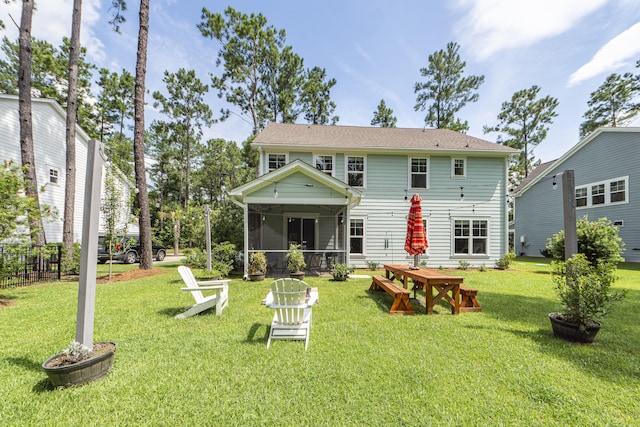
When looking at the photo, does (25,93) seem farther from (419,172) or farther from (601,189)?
(601,189)

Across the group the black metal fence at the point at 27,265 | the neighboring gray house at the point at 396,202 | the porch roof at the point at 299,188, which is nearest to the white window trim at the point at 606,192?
the neighboring gray house at the point at 396,202

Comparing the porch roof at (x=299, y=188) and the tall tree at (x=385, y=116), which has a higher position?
the tall tree at (x=385, y=116)

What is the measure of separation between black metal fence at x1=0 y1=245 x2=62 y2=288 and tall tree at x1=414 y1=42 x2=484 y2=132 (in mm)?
27035

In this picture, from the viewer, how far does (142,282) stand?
8422mm

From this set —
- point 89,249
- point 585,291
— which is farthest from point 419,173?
point 89,249

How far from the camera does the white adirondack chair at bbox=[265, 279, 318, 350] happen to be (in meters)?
3.94

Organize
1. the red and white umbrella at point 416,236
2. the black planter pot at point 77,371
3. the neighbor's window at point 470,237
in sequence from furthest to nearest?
the neighbor's window at point 470,237 → the red and white umbrella at point 416,236 → the black planter pot at point 77,371

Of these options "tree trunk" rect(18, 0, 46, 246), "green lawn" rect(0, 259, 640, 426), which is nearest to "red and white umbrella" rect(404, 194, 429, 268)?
"green lawn" rect(0, 259, 640, 426)

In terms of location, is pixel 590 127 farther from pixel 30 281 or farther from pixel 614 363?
pixel 30 281

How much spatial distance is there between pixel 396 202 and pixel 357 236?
2531mm

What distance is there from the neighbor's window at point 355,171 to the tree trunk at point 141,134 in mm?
8871

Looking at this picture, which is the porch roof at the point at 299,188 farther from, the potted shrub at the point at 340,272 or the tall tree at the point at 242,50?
the tall tree at the point at 242,50

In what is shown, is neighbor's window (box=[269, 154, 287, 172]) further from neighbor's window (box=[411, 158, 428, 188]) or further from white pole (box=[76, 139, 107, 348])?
white pole (box=[76, 139, 107, 348])

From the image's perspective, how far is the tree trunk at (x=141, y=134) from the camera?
10023mm
